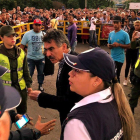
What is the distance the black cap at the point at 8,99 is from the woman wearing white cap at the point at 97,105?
36 centimetres

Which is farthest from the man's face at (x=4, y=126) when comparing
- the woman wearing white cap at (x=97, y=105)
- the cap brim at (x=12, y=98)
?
the woman wearing white cap at (x=97, y=105)

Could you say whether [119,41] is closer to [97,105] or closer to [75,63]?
[75,63]

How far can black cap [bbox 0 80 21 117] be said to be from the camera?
0.96 metres

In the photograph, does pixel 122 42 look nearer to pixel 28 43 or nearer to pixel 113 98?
pixel 28 43

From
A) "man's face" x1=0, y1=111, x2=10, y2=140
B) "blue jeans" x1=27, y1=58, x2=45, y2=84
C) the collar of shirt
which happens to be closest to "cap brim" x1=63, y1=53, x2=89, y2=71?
the collar of shirt

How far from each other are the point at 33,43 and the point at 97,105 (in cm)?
400

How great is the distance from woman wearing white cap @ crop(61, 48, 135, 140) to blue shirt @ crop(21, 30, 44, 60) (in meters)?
3.58

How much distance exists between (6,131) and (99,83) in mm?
716

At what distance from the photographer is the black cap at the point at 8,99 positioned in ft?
3.16

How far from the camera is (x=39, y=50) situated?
500 centimetres

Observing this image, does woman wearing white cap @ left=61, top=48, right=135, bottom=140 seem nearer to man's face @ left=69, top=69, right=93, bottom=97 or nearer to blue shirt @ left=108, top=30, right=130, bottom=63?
man's face @ left=69, top=69, right=93, bottom=97

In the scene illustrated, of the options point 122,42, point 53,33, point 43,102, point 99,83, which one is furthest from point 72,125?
point 122,42

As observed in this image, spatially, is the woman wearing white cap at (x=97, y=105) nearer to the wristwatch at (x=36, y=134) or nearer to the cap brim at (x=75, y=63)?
the cap brim at (x=75, y=63)

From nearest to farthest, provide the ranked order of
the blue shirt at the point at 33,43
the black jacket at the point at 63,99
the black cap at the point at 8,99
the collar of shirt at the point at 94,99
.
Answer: the black cap at the point at 8,99 < the collar of shirt at the point at 94,99 < the black jacket at the point at 63,99 < the blue shirt at the point at 33,43
